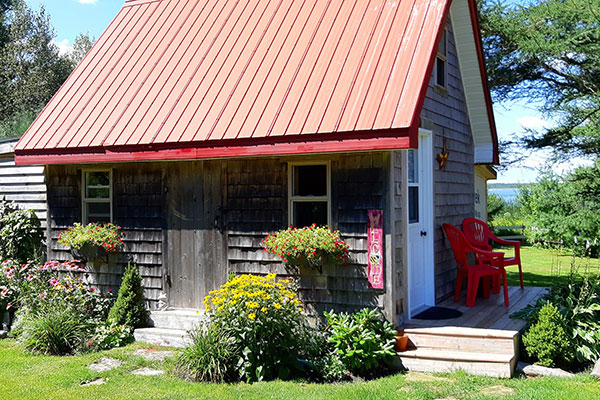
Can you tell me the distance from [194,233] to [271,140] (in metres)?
1.96

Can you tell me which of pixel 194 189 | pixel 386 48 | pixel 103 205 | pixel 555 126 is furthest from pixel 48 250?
pixel 555 126

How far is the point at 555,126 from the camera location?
50.4 feet

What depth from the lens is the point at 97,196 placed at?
9359mm

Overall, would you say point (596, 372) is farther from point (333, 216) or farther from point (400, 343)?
point (333, 216)

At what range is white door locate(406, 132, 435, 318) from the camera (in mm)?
8352

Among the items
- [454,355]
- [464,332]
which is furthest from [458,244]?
[454,355]

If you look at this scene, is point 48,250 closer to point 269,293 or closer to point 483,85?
point 269,293

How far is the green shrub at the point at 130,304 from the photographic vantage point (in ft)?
27.7

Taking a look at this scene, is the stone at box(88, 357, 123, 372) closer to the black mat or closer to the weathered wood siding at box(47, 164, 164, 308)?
the weathered wood siding at box(47, 164, 164, 308)

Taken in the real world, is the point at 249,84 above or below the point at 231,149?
above

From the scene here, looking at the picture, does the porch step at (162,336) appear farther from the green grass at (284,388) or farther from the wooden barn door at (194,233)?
the green grass at (284,388)

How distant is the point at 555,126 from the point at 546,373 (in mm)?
10308

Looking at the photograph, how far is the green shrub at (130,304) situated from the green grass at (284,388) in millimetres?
1470

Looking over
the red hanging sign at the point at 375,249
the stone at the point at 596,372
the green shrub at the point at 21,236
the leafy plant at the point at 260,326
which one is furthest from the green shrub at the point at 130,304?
the stone at the point at 596,372
